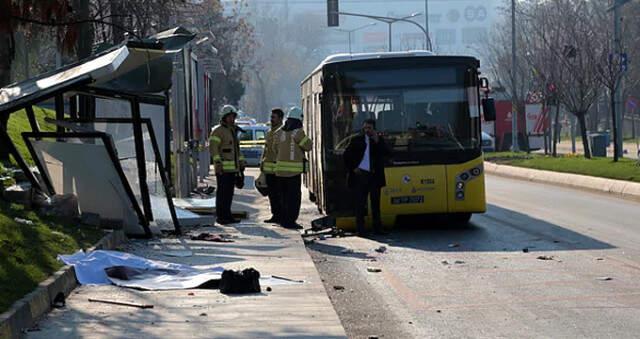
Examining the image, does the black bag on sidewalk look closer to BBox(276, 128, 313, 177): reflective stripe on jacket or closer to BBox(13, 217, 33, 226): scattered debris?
BBox(13, 217, 33, 226): scattered debris

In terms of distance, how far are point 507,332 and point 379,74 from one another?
9967mm

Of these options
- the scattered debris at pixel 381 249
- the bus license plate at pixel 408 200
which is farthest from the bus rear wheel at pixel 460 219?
the scattered debris at pixel 381 249

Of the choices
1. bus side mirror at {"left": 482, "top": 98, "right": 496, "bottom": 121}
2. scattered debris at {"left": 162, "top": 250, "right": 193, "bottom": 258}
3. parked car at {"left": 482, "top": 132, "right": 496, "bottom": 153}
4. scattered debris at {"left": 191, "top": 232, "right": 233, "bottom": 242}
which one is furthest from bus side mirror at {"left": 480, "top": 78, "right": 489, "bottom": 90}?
parked car at {"left": 482, "top": 132, "right": 496, "bottom": 153}

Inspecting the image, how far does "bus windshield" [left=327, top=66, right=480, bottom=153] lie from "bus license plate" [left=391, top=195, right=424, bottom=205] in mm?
740

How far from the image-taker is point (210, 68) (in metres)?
34.1

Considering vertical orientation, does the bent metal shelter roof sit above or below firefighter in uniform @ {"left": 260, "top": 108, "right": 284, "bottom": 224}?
above

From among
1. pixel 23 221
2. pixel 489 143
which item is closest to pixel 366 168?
pixel 23 221

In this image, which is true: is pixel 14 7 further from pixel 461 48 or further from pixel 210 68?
pixel 461 48

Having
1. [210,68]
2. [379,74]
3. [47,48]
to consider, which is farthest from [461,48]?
[379,74]

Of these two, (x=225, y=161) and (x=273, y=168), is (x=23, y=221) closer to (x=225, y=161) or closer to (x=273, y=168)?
(x=225, y=161)

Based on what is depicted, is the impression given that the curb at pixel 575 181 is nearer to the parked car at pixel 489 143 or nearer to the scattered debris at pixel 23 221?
the scattered debris at pixel 23 221

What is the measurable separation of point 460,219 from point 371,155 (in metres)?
2.58

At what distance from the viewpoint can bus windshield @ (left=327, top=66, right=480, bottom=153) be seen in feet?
61.4

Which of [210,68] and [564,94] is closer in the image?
[210,68]
